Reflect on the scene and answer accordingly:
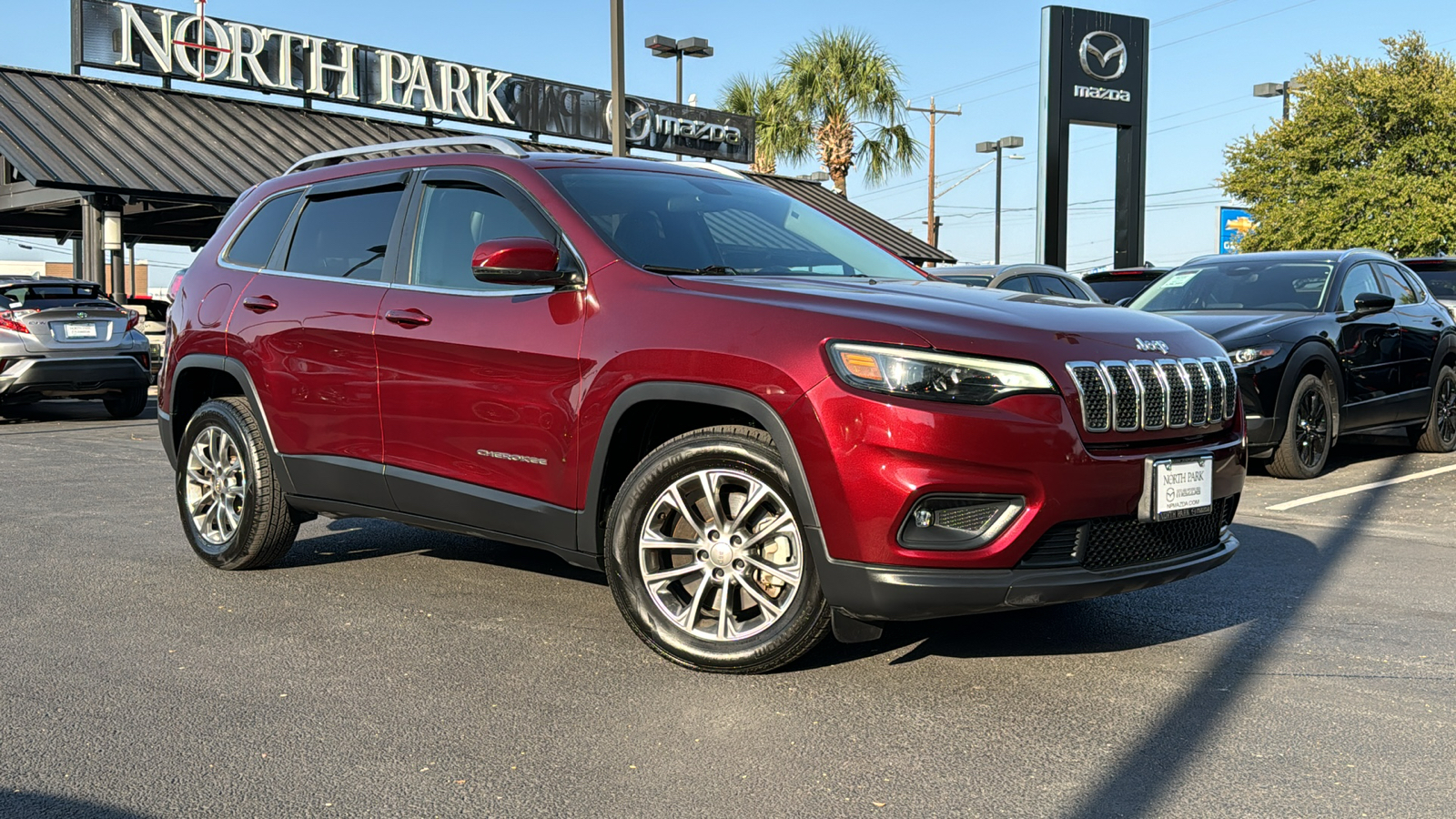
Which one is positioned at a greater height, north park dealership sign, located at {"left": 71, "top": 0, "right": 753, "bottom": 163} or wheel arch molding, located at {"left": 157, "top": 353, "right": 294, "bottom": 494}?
north park dealership sign, located at {"left": 71, "top": 0, "right": 753, "bottom": 163}

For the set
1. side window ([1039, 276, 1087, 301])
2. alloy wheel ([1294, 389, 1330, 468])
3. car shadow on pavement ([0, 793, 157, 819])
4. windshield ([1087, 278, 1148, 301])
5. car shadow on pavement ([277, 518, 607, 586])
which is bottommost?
car shadow on pavement ([0, 793, 157, 819])

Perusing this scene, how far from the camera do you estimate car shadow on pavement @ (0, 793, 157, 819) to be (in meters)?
3.07

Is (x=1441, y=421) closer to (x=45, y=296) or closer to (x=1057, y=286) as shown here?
(x=1057, y=286)

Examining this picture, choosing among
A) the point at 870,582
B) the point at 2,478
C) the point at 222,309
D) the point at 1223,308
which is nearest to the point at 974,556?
the point at 870,582

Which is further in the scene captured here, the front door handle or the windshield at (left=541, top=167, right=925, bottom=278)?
the front door handle

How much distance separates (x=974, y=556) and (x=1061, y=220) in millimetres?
24445

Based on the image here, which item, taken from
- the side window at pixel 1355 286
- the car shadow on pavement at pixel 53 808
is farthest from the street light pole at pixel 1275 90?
the car shadow on pavement at pixel 53 808

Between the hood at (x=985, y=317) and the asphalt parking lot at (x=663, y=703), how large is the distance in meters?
1.04

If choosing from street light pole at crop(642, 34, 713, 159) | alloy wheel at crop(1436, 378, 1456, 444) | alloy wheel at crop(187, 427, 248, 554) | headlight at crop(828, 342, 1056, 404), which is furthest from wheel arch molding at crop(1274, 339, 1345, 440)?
street light pole at crop(642, 34, 713, 159)

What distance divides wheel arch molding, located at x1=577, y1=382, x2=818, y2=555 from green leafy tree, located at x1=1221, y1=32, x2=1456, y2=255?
3282 cm

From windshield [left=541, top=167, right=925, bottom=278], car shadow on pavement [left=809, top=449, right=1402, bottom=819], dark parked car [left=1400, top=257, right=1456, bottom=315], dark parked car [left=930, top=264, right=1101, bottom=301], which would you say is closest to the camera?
car shadow on pavement [left=809, top=449, right=1402, bottom=819]

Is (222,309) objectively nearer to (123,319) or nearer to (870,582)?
(870,582)

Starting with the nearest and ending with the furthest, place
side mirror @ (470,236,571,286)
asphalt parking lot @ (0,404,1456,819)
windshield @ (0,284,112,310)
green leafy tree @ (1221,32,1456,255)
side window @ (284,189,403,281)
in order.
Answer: asphalt parking lot @ (0,404,1456,819) < side mirror @ (470,236,571,286) < side window @ (284,189,403,281) < windshield @ (0,284,112,310) < green leafy tree @ (1221,32,1456,255)

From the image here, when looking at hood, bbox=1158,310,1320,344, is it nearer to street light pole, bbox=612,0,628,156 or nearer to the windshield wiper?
the windshield wiper
